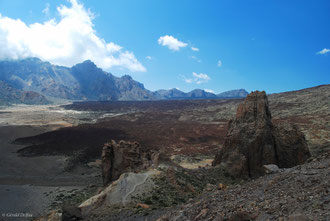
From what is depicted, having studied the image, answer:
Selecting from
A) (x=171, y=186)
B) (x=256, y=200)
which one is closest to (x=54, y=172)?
(x=171, y=186)

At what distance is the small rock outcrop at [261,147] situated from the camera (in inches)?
704

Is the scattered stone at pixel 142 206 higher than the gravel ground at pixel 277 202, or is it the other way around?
the gravel ground at pixel 277 202

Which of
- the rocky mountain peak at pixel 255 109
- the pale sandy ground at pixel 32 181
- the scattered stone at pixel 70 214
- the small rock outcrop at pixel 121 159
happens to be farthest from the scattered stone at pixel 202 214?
the pale sandy ground at pixel 32 181

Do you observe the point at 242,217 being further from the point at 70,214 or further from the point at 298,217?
the point at 70,214

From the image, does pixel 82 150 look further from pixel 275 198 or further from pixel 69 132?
pixel 275 198

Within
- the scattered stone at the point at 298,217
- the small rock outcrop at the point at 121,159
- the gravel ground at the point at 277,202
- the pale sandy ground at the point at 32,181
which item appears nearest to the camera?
the scattered stone at the point at 298,217

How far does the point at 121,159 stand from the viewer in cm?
2012

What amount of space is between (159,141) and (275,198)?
143 ft

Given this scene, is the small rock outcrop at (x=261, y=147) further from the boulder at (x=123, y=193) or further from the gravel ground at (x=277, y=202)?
the gravel ground at (x=277, y=202)

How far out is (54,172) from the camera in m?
29.9

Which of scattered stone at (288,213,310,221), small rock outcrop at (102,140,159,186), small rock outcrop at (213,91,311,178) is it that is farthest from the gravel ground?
small rock outcrop at (102,140,159,186)

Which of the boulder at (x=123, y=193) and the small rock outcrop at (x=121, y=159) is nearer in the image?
the boulder at (x=123, y=193)

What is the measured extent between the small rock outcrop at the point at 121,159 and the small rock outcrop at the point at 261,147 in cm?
753

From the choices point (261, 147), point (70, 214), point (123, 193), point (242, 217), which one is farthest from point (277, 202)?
point (261, 147)
